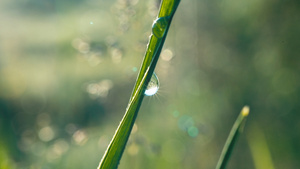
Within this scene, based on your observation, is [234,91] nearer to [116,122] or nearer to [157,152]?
[116,122]

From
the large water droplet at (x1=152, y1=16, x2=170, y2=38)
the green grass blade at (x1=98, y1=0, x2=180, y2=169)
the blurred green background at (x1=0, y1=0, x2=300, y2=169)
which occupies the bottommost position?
the green grass blade at (x1=98, y1=0, x2=180, y2=169)

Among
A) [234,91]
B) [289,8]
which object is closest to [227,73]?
[234,91]

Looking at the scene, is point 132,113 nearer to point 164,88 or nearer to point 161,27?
point 161,27

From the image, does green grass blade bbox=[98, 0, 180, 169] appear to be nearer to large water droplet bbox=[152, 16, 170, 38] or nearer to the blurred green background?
large water droplet bbox=[152, 16, 170, 38]

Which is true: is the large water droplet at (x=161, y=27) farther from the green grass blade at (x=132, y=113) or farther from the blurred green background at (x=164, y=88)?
the blurred green background at (x=164, y=88)

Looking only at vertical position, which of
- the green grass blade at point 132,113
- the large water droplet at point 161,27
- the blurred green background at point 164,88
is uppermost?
the blurred green background at point 164,88

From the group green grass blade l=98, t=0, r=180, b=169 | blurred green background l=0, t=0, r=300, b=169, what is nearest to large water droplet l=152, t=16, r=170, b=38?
green grass blade l=98, t=0, r=180, b=169

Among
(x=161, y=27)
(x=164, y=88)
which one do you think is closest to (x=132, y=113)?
(x=161, y=27)

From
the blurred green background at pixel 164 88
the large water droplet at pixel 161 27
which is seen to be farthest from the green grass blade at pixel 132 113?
the blurred green background at pixel 164 88
